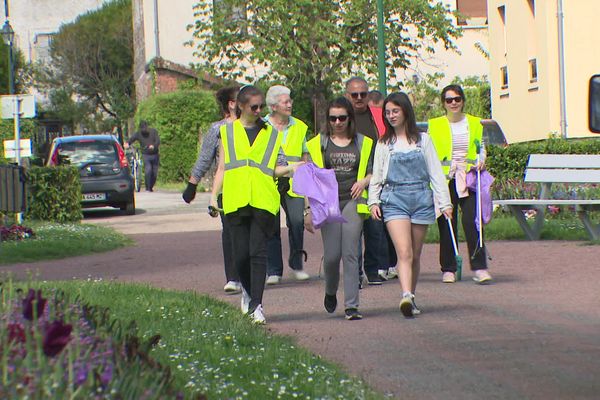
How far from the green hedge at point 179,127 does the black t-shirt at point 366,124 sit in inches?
1025

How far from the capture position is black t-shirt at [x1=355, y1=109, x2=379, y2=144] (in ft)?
41.7

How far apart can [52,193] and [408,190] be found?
532 inches

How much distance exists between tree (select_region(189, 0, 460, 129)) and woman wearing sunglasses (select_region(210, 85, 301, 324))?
27.3m

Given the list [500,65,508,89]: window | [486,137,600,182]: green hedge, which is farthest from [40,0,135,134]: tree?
[486,137,600,182]: green hedge

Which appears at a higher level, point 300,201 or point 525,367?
point 300,201

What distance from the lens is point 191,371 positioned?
277 inches

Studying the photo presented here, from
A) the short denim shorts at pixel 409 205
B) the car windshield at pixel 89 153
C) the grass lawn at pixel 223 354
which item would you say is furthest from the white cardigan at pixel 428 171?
the car windshield at pixel 89 153

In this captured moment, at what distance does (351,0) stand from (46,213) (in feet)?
55.2

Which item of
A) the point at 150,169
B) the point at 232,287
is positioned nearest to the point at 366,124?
the point at 232,287

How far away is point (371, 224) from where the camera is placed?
12.9 meters

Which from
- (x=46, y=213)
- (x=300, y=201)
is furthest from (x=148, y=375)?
(x=46, y=213)

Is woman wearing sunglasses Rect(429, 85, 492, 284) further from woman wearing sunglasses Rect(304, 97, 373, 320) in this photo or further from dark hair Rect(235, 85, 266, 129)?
dark hair Rect(235, 85, 266, 129)

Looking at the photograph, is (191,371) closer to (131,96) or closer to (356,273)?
(356,273)

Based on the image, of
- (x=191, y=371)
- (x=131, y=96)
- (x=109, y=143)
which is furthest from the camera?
(x=131, y=96)
